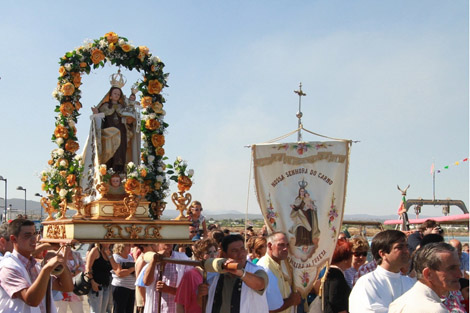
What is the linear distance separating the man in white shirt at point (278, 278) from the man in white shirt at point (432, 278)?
260 centimetres

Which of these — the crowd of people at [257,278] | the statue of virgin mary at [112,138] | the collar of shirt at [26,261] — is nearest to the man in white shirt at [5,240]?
the crowd of people at [257,278]

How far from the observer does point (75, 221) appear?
7430 millimetres

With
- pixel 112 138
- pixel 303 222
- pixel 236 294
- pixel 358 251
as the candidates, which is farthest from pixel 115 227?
pixel 358 251

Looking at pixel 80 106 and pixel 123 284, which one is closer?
pixel 80 106

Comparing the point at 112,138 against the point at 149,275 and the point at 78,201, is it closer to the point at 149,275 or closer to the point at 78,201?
the point at 78,201

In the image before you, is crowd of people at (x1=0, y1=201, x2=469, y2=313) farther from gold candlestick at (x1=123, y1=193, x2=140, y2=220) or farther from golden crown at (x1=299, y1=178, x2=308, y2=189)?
golden crown at (x1=299, y1=178, x2=308, y2=189)

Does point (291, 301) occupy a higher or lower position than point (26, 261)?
lower

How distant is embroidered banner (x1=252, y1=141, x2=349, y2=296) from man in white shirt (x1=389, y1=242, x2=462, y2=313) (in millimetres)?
4149

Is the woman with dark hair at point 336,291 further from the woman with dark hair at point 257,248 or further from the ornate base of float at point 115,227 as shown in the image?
the ornate base of float at point 115,227

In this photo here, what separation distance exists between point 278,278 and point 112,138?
344cm

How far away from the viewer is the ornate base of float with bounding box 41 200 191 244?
7.51 metres

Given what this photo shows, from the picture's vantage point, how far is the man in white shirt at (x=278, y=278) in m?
6.24

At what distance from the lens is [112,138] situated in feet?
28.3

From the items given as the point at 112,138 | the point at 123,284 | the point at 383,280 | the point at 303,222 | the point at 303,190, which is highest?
the point at 112,138
